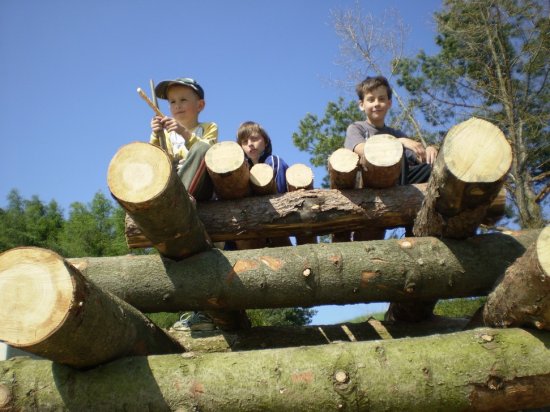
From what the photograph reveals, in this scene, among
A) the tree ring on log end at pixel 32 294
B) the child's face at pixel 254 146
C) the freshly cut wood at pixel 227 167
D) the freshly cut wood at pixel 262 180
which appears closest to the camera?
the tree ring on log end at pixel 32 294

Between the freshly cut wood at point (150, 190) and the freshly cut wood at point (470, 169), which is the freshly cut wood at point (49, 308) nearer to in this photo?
the freshly cut wood at point (150, 190)

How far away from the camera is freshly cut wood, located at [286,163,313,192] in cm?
352

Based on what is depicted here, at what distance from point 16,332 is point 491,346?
2.06 metres

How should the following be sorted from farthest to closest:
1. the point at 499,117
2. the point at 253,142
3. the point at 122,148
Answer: the point at 499,117 → the point at 253,142 → the point at 122,148

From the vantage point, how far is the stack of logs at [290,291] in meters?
2.05

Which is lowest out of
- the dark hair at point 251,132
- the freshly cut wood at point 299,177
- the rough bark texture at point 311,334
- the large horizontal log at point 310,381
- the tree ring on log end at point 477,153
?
the rough bark texture at point 311,334

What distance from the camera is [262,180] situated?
3445 millimetres

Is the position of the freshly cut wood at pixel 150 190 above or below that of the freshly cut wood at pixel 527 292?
above

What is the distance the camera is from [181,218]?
2629 millimetres

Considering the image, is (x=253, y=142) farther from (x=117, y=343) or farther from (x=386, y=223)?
(x=117, y=343)


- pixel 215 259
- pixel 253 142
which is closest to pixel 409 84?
pixel 253 142

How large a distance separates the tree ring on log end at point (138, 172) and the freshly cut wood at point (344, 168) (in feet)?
4.34

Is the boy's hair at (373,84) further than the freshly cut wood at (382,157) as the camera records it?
Yes

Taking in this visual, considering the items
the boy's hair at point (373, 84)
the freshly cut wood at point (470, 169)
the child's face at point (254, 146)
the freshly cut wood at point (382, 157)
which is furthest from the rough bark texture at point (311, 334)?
the boy's hair at point (373, 84)
